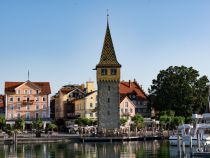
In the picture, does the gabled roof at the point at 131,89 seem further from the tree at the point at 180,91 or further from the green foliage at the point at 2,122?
the green foliage at the point at 2,122

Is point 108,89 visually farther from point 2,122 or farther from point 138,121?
point 2,122

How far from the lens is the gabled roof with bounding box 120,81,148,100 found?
10888 cm

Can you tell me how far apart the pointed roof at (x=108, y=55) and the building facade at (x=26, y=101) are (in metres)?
17.0

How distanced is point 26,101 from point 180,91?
30400 mm

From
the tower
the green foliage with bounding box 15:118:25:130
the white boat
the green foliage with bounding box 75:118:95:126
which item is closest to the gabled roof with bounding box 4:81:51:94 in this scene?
the green foliage with bounding box 15:118:25:130

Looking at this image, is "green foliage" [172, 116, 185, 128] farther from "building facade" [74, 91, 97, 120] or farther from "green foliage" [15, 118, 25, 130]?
"green foliage" [15, 118, 25, 130]

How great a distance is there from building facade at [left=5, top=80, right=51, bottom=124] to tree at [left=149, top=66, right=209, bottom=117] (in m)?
21.8

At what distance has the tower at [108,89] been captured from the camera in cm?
8919

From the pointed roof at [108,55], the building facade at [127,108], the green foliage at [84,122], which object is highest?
the pointed roof at [108,55]

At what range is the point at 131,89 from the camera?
10994cm

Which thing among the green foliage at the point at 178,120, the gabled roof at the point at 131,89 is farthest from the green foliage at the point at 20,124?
the green foliage at the point at 178,120

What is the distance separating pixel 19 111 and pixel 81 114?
13.0 metres

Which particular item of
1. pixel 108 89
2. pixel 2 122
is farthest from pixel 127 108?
pixel 2 122

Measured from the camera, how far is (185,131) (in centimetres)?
7169
